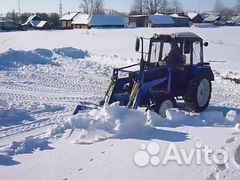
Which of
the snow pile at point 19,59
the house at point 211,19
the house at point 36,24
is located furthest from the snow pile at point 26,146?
the house at point 211,19

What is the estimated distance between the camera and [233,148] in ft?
17.5

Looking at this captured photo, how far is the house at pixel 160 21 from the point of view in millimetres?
70125

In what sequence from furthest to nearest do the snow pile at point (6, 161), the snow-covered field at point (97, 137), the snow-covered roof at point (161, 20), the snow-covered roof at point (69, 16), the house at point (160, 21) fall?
the snow-covered roof at point (69, 16)
the snow-covered roof at point (161, 20)
the house at point (160, 21)
the snow pile at point (6, 161)
the snow-covered field at point (97, 137)

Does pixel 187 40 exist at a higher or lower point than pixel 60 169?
higher

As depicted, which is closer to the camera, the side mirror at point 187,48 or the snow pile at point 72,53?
the side mirror at point 187,48

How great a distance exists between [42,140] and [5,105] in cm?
348

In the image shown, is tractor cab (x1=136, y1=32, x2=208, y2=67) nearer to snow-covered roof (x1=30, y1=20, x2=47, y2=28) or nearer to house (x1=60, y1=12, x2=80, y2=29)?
snow-covered roof (x1=30, y1=20, x2=47, y2=28)

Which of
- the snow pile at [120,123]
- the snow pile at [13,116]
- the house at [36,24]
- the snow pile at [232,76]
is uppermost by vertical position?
the snow pile at [120,123]

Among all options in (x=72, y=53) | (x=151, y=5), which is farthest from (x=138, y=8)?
(x=72, y=53)

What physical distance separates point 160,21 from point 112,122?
2609 inches

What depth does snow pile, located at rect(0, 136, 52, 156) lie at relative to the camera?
20.4ft

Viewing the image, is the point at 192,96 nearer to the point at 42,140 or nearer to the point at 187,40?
the point at 187,40

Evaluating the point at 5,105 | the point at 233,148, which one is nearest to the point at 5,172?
the point at 233,148

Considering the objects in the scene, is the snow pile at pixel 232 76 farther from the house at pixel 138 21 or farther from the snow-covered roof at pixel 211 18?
the snow-covered roof at pixel 211 18
